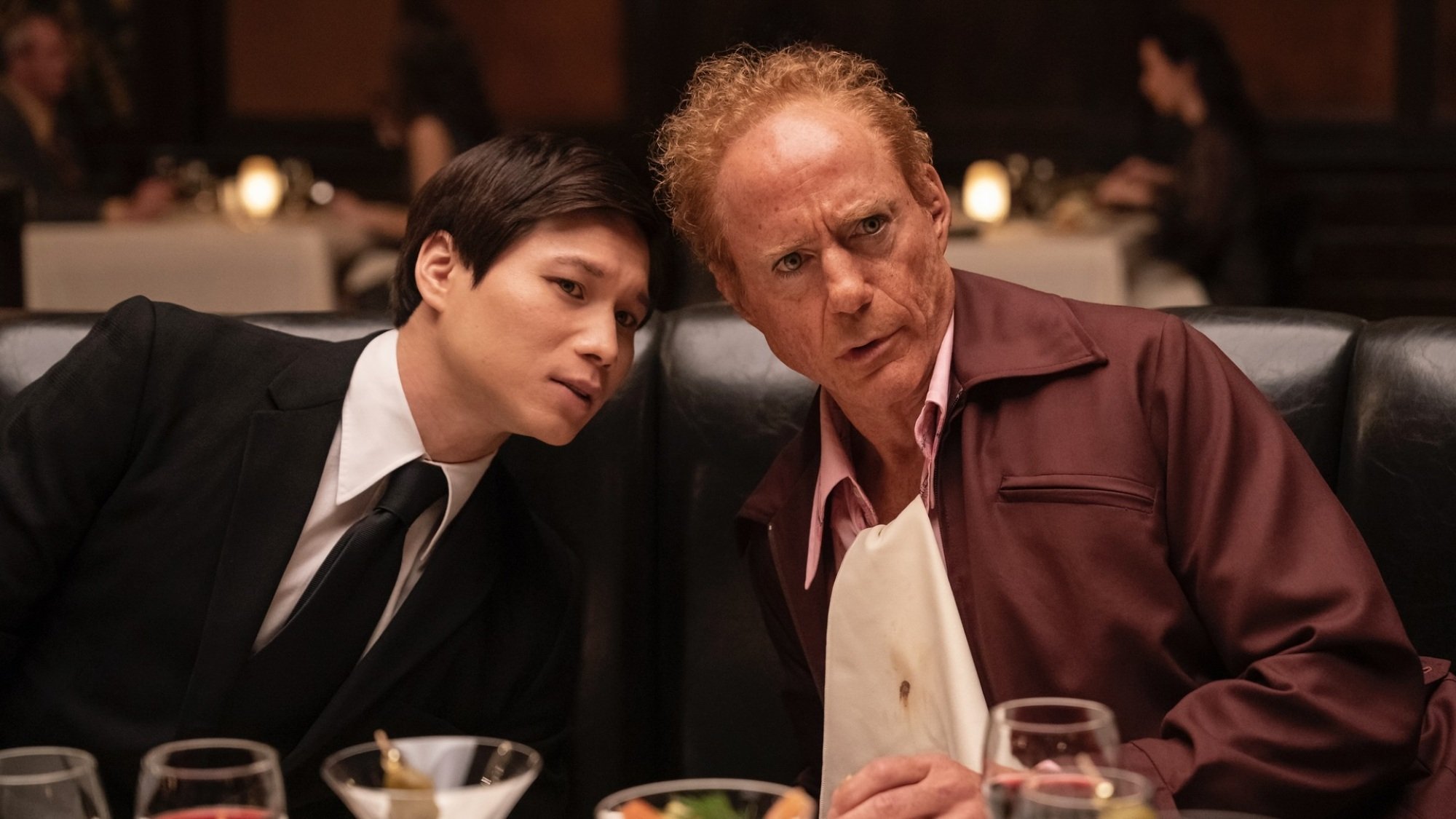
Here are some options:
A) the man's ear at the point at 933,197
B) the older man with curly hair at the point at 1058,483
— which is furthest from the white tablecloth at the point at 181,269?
the man's ear at the point at 933,197

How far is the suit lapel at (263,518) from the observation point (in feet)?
6.59

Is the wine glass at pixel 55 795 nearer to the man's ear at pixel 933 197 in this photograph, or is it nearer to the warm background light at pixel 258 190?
the man's ear at pixel 933 197

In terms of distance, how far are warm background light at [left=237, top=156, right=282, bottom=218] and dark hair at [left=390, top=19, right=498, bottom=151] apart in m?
0.53

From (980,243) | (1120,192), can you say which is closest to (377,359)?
(980,243)

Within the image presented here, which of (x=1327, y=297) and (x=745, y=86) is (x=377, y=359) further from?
(x=1327, y=297)

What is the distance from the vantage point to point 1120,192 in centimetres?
608

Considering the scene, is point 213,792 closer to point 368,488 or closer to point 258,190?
point 368,488

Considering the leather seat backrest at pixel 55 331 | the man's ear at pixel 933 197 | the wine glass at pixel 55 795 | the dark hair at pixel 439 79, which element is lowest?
the wine glass at pixel 55 795

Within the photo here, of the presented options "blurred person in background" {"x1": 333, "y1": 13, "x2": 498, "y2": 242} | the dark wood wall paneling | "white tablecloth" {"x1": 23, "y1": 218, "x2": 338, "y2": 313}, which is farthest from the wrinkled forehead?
the dark wood wall paneling

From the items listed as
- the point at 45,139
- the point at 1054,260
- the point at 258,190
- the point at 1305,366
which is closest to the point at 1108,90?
the point at 1054,260

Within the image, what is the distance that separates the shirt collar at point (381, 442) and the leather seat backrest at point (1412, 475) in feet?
3.93

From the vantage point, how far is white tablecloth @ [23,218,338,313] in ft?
17.7

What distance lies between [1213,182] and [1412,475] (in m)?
3.56

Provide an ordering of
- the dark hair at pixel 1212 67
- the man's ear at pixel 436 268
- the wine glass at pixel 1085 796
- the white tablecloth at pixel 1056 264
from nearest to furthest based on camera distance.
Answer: the wine glass at pixel 1085 796, the man's ear at pixel 436 268, the white tablecloth at pixel 1056 264, the dark hair at pixel 1212 67
